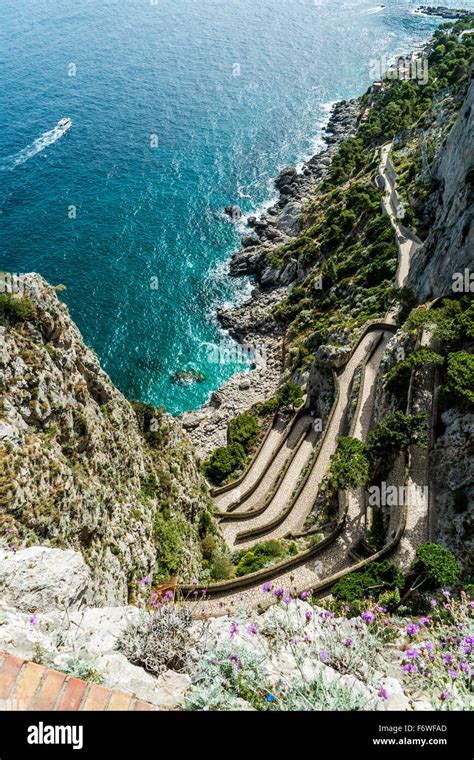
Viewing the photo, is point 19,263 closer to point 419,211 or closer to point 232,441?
point 232,441

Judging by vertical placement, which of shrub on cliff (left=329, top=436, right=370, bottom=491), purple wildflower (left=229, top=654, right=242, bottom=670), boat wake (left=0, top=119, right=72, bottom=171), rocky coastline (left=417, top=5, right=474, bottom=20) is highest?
rocky coastline (left=417, top=5, right=474, bottom=20)

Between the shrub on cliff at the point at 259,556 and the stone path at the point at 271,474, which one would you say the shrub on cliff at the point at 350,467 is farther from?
the stone path at the point at 271,474

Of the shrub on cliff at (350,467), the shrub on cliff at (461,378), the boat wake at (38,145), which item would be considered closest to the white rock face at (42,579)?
the shrub on cliff at (350,467)

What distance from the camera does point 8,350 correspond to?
2227 centimetres

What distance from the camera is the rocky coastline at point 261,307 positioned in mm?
64562

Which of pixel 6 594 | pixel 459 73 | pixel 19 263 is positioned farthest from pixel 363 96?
pixel 6 594

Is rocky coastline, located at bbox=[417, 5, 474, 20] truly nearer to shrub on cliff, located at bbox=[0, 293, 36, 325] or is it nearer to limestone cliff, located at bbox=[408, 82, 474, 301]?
limestone cliff, located at bbox=[408, 82, 474, 301]

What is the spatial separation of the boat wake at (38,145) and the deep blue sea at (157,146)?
47 centimetres

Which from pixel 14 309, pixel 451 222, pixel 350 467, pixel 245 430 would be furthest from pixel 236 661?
pixel 451 222

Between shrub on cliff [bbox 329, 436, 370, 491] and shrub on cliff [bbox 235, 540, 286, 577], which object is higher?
shrub on cliff [bbox 329, 436, 370, 491]

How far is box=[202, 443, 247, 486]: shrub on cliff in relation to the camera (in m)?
51.2

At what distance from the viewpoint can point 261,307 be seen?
79312 mm

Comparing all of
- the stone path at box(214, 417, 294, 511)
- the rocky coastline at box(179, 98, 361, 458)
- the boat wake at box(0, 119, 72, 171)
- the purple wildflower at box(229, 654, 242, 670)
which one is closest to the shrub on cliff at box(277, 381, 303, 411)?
the stone path at box(214, 417, 294, 511)

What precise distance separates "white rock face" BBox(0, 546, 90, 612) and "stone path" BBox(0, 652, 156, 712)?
166 inches
